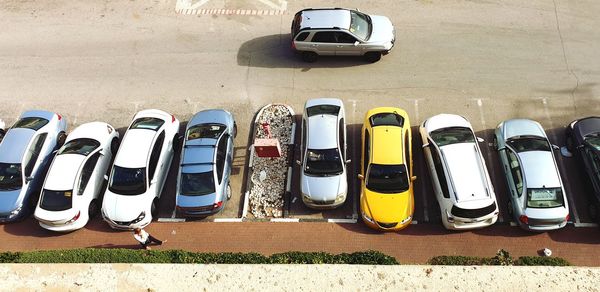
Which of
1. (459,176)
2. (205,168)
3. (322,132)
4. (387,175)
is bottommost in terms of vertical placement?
(205,168)

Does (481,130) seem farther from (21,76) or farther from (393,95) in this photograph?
(21,76)

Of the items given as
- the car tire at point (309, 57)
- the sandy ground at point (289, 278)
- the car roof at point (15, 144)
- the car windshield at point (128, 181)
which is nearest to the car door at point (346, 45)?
the car tire at point (309, 57)

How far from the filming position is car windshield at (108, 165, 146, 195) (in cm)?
1591

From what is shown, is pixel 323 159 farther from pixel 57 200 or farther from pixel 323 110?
pixel 57 200

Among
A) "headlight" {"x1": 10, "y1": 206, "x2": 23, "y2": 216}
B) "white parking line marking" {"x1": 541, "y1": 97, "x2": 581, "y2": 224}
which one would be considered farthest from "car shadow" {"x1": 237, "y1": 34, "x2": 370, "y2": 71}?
"headlight" {"x1": 10, "y1": 206, "x2": 23, "y2": 216}

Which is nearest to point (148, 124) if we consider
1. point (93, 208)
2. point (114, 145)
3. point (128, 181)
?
point (114, 145)

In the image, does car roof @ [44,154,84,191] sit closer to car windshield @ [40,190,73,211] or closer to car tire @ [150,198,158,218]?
car windshield @ [40,190,73,211]

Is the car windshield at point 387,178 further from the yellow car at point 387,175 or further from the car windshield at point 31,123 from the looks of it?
the car windshield at point 31,123

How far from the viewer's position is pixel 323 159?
16.0 m

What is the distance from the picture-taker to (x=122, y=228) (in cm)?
1602

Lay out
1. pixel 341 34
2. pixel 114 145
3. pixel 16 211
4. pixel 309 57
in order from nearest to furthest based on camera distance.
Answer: pixel 16 211
pixel 114 145
pixel 341 34
pixel 309 57

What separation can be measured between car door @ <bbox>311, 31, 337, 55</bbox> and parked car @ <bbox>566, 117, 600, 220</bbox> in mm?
9617

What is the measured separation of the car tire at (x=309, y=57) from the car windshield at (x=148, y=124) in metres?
6.69

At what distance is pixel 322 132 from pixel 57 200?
944cm
